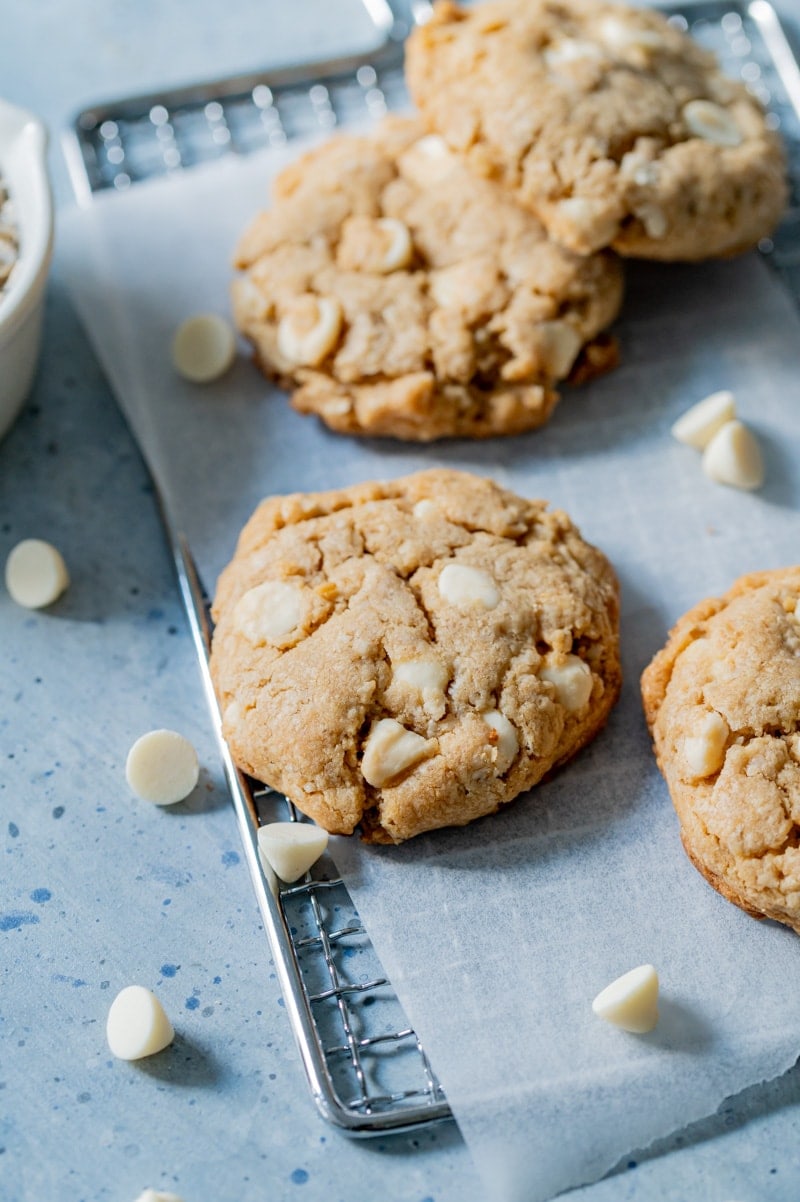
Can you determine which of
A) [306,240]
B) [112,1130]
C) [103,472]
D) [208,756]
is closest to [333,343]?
[306,240]

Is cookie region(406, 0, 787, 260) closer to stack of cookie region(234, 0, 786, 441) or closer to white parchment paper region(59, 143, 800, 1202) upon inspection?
stack of cookie region(234, 0, 786, 441)

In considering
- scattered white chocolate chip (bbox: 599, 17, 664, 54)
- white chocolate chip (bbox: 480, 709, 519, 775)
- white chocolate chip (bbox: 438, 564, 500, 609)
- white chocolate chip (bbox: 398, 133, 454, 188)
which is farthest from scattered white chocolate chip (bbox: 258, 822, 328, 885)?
scattered white chocolate chip (bbox: 599, 17, 664, 54)

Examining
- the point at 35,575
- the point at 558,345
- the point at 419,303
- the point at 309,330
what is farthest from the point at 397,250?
the point at 35,575

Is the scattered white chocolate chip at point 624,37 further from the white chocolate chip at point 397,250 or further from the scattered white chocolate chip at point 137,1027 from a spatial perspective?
the scattered white chocolate chip at point 137,1027

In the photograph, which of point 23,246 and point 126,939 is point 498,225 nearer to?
point 23,246

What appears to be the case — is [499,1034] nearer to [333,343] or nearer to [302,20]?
[333,343]
